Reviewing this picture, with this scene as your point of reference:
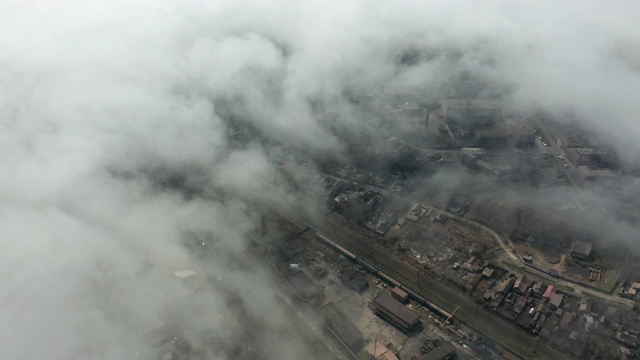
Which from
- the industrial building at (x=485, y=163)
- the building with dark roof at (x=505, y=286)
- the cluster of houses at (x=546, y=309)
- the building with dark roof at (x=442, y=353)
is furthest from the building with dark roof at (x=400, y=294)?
the industrial building at (x=485, y=163)

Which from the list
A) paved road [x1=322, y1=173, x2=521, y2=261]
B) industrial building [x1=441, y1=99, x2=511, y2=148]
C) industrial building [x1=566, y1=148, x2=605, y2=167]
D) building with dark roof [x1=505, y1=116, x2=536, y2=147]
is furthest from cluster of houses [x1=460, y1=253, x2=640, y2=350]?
building with dark roof [x1=505, y1=116, x2=536, y2=147]

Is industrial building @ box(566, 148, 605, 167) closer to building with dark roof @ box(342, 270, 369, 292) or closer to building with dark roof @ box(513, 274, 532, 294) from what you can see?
building with dark roof @ box(513, 274, 532, 294)

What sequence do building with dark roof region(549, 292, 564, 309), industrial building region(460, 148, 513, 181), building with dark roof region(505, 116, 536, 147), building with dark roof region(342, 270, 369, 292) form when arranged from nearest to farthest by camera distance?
building with dark roof region(549, 292, 564, 309) < building with dark roof region(342, 270, 369, 292) < industrial building region(460, 148, 513, 181) < building with dark roof region(505, 116, 536, 147)

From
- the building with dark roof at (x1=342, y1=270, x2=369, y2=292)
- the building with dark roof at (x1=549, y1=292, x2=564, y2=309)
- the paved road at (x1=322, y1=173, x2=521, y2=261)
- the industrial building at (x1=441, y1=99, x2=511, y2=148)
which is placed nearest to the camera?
the building with dark roof at (x1=549, y1=292, x2=564, y2=309)

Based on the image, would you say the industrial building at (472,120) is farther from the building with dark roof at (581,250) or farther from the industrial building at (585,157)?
the building with dark roof at (581,250)

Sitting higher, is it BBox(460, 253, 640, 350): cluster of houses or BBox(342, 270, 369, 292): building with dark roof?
BBox(460, 253, 640, 350): cluster of houses

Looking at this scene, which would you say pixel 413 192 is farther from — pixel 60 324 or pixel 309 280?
pixel 60 324
